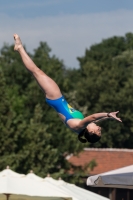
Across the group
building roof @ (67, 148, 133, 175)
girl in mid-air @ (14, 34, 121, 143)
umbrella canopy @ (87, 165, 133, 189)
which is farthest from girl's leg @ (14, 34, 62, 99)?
building roof @ (67, 148, 133, 175)

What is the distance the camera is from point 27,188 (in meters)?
16.8

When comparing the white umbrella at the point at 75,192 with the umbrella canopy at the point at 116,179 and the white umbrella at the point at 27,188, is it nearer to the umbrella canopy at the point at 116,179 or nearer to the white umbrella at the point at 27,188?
the white umbrella at the point at 27,188

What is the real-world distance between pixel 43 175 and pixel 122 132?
35582 mm

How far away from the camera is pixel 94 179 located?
48.2ft

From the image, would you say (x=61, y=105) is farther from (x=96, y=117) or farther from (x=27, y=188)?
(x=27, y=188)

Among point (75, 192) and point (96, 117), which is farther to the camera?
point (75, 192)

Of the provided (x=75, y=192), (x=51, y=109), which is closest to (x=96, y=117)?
(x=75, y=192)

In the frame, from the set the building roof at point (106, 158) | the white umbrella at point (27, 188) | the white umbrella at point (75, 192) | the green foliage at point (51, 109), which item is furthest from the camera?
the building roof at point (106, 158)

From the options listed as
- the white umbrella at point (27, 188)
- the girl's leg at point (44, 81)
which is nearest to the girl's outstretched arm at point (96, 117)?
the girl's leg at point (44, 81)

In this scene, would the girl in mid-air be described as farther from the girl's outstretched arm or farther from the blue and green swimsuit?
the girl's outstretched arm

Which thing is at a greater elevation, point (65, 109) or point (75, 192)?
point (75, 192)

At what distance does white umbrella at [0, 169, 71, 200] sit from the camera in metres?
16.7

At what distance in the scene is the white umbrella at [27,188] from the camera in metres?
16.7

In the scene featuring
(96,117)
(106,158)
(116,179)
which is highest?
(106,158)
